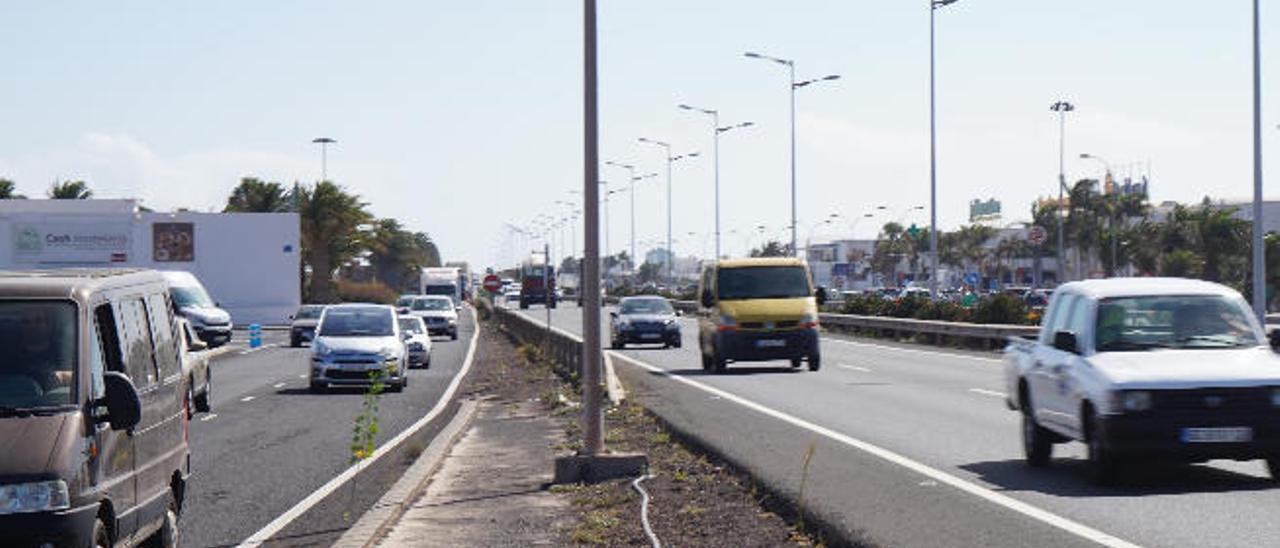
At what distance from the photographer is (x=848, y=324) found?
65.4 metres

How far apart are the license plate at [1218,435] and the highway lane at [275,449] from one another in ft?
21.9

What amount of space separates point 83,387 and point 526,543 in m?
4.42

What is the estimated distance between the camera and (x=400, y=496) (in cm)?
1647

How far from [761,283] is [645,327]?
15.8 metres

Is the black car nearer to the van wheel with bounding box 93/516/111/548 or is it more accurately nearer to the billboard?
the billboard

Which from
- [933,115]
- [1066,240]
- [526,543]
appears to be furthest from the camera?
[1066,240]

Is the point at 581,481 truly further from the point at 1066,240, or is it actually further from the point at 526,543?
the point at 1066,240

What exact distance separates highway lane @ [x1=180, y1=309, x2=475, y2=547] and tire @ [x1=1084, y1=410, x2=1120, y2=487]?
6.04m

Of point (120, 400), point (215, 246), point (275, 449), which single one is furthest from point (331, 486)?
point (215, 246)

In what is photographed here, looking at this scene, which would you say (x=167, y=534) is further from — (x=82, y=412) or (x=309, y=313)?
(x=309, y=313)

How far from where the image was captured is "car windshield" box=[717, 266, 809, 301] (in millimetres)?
39188

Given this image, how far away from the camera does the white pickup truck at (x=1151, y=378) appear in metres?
15.2

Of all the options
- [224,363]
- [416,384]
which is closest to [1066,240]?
[224,363]

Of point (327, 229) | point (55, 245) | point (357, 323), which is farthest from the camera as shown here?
point (327, 229)
